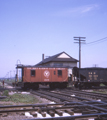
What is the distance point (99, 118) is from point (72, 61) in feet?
140

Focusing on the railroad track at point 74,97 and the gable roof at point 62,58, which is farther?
the gable roof at point 62,58

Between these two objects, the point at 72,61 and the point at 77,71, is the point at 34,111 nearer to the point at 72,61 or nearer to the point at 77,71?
the point at 77,71

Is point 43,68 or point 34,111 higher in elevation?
point 43,68

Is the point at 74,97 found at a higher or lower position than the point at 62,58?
lower

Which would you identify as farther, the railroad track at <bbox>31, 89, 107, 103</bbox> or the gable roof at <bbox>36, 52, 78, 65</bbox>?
the gable roof at <bbox>36, 52, 78, 65</bbox>

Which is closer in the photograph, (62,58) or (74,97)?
(74,97)

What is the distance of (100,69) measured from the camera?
24.4 m

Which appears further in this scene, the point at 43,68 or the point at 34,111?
the point at 43,68

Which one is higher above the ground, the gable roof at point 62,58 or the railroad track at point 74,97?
the gable roof at point 62,58

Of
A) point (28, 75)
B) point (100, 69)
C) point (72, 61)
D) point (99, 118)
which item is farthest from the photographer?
point (72, 61)

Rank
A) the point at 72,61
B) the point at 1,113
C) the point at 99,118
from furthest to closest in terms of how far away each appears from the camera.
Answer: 1. the point at 72,61
2. the point at 1,113
3. the point at 99,118

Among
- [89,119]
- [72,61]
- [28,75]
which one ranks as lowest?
[89,119]

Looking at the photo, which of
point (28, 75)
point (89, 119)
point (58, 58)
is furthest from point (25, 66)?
A: point (58, 58)

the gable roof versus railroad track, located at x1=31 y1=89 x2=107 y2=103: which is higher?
the gable roof
